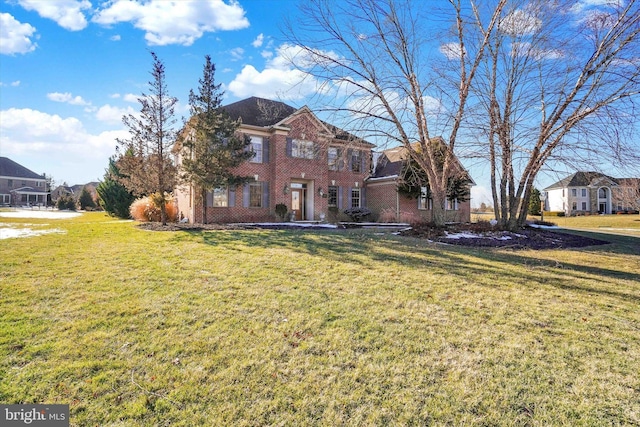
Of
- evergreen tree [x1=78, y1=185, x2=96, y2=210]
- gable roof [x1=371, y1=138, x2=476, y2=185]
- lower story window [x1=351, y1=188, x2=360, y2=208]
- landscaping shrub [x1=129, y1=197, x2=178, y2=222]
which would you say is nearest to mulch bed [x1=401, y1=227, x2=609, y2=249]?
lower story window [x1=351, y1=188, x2=360, y2=208]

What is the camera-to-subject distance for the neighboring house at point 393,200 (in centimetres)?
2169

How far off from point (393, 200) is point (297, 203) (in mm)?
6814

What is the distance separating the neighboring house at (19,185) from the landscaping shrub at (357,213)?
53.9m

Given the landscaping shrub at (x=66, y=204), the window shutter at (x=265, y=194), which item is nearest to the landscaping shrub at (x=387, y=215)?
the window shutter at (x=265, y=194)

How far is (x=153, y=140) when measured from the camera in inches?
583

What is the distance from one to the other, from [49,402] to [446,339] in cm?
383

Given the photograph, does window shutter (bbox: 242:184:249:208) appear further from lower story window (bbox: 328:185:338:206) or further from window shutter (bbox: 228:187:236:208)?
lower story window (bbox: 328:185:338:206)

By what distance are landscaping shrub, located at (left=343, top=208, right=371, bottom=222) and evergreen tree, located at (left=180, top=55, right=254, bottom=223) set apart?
860 centimetres

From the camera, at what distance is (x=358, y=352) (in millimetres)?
3311

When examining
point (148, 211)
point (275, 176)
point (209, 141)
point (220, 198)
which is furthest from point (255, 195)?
point (148, 211)

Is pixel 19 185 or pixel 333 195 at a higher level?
pixel 19 185

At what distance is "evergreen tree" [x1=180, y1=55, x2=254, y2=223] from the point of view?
14.4 meters

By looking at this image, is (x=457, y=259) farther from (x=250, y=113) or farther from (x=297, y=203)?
(x=250, y=113)

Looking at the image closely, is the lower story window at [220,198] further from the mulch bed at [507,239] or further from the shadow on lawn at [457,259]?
the mulch bed at [507,239]
